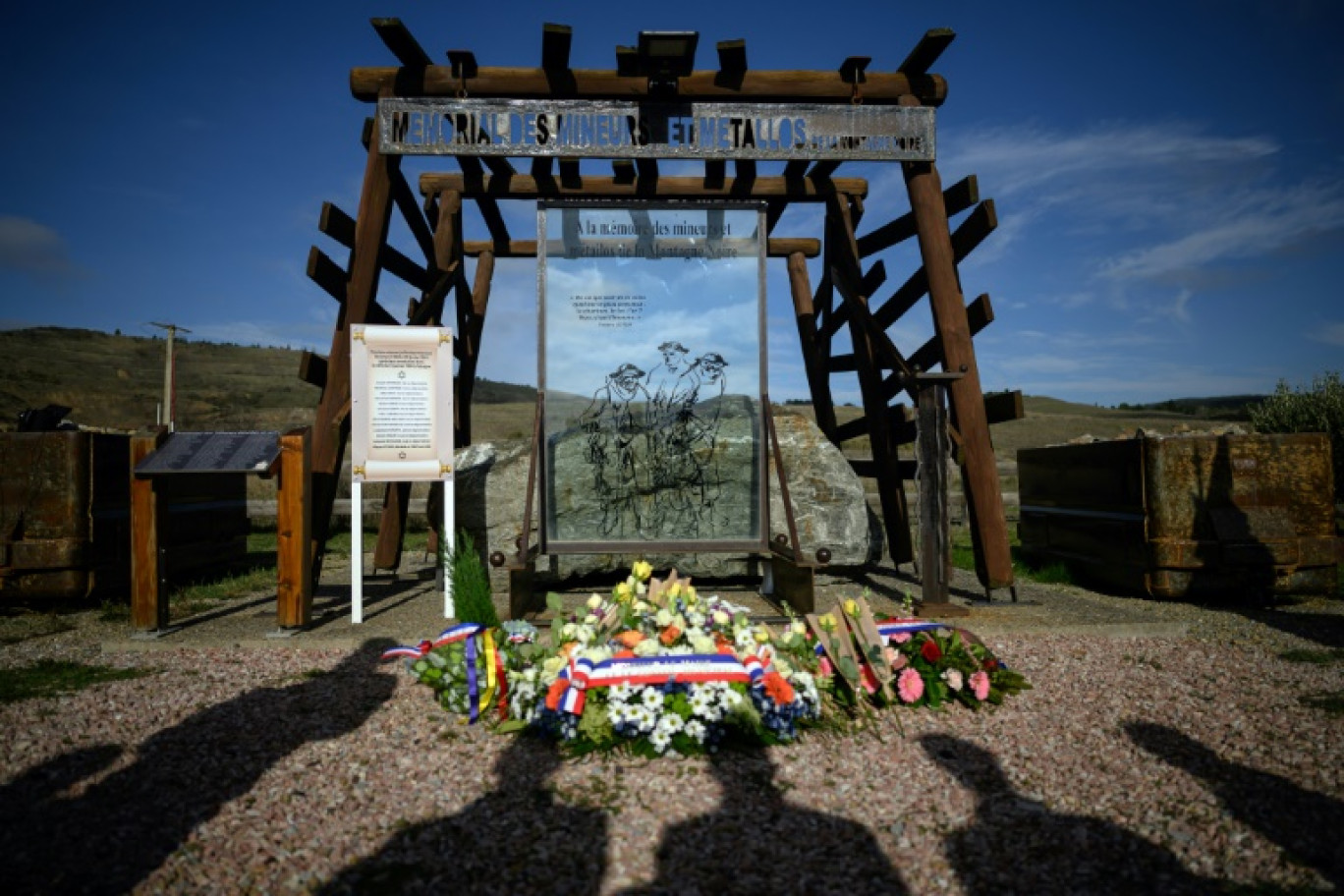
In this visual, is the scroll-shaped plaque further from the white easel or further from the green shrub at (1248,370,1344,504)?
the green shrub at (1248,370,1344,504)

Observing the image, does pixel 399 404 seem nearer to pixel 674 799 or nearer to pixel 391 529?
pixel 391 529

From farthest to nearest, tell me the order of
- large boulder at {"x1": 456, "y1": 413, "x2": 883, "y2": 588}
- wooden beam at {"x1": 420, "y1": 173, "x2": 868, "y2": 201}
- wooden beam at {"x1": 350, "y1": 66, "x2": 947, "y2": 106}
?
wooden beam at {"x1": 420, "y1": 173, "x2": 868, "y2": 201}
large boulder at {"x1": 456, "y1": 413, "x2": 883, "y2": 588}
wooden beam at {"x1": 350, "y1": 66, "x2": 947, "y2": 106}

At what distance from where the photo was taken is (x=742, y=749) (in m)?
3.61

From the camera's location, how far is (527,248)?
1010cm

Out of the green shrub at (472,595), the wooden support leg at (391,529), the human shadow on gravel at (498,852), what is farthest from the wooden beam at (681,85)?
the human shadow on gravel at (498,852)

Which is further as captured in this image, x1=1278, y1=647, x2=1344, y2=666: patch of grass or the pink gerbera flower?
x1=1278, y1=647, x2=1344, y2=666: patch of grass

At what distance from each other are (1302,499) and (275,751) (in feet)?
28.2

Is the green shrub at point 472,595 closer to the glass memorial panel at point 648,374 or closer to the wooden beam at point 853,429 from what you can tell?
the glass memorial panel at point 648,374

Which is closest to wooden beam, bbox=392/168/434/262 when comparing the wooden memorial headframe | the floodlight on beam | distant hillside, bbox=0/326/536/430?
the wooden memorial headframe

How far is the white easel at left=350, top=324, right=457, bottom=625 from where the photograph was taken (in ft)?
20.5

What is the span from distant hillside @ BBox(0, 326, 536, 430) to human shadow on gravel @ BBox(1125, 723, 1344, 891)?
2162 cm

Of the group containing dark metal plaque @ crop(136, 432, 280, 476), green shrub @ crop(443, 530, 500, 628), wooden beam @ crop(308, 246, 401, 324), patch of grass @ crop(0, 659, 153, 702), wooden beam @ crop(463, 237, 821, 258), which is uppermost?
wooden beam @ crop(463, 237, 821, 258)

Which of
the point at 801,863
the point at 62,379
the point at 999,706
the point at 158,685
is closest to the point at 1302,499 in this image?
the point at 999,706

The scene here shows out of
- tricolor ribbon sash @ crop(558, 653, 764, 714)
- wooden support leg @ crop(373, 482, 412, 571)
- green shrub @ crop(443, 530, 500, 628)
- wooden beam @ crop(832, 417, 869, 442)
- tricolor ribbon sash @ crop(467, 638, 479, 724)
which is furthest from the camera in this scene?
wooden beam @ crop(832, 417, 869, 442)
